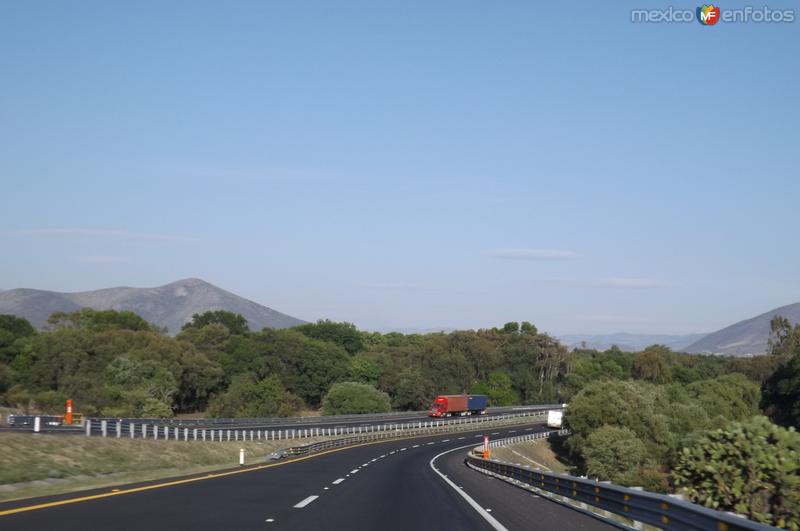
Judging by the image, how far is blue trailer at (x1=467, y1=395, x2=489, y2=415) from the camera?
123 m

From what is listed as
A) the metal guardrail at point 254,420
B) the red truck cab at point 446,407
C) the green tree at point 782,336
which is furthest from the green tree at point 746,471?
the green tree at point 782,336

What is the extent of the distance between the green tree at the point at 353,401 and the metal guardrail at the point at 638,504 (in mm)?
95599

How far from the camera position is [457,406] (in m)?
119

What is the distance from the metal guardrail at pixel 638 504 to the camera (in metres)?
11.0

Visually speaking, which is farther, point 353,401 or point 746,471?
point 353,401

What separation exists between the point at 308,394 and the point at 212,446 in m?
104

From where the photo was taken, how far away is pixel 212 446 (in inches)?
1884

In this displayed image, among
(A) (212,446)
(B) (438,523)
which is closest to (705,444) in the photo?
(B) (438,523)

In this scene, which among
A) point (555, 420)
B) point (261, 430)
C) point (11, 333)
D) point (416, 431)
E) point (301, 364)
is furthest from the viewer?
point (301, 364)

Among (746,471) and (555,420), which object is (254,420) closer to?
(555,420)

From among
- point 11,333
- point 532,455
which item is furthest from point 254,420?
point 11,333

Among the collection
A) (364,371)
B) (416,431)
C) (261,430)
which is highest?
(364,371)

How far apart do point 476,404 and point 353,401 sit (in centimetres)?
1835

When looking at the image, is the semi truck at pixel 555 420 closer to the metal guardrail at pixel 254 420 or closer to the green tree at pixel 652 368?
the metal guardrail at pixel 254 420
